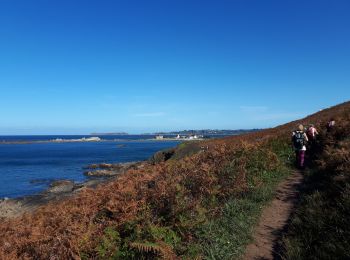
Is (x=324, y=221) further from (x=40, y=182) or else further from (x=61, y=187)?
(x=40, y=182)

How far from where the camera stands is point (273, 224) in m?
8.99

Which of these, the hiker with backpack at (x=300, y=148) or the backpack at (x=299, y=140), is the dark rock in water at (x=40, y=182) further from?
the hiker with backpack at (x=300, y=148)

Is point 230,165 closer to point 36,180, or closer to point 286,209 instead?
point 286,209

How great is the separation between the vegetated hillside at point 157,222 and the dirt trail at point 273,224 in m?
0.24

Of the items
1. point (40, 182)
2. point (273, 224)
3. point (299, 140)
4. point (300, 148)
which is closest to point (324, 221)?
point (273, 224)

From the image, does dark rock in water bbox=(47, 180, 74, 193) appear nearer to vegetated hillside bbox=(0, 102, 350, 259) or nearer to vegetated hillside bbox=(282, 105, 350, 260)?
vegetated hillside bbox=(0, 102, 350, 259)

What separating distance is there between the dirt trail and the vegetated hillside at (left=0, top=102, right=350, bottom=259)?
239 millimetres

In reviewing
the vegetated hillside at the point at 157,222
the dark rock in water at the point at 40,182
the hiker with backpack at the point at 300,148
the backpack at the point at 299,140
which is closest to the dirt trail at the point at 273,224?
the vegetated hillside at the point at 157,222

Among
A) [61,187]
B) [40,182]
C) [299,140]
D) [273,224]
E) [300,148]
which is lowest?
[40,182]

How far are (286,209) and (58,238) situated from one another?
5840 mm

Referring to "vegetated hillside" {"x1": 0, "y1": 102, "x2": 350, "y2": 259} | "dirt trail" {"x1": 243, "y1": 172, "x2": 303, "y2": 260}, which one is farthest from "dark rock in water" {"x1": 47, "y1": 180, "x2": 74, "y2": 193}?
"dirt trail" {"x1": 243, "y1": 172, "x2": 303, "y2": 260}

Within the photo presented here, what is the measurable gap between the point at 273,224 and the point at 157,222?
293 cm

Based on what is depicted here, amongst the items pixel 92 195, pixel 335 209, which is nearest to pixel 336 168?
pixel 335 209

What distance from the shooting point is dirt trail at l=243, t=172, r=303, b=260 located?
7.53 metres
